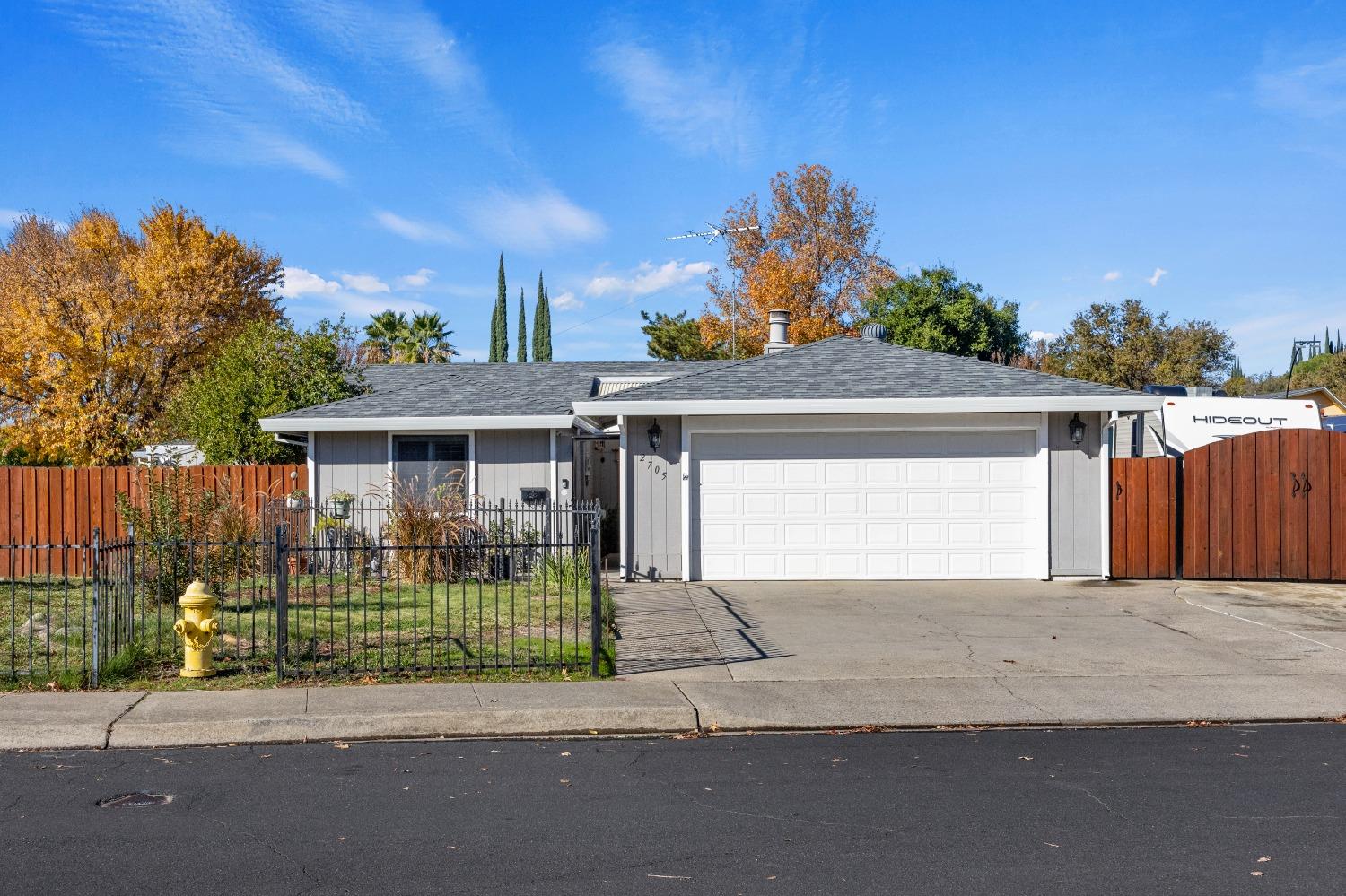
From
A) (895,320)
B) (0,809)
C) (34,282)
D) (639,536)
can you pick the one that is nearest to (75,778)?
(0,809)

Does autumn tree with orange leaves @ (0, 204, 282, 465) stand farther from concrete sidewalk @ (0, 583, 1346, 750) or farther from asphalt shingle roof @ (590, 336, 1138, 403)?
concrete sidewalk @ (0, 583, 1346, 750)

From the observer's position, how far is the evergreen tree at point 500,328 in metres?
56.5

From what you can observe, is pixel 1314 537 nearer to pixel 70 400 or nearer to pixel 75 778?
pixel 75 778

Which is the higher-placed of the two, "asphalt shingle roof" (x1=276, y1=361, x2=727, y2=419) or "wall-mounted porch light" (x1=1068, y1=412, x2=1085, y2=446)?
"asphalt shingle roof" (x1=276, y1=361, x2=727, y2=419)

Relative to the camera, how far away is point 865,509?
49.4ft

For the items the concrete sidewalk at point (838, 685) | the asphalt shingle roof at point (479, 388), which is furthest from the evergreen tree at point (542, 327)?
the concrete sidewalk at point (838, 685)

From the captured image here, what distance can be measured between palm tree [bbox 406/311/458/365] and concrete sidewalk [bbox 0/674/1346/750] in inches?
1224

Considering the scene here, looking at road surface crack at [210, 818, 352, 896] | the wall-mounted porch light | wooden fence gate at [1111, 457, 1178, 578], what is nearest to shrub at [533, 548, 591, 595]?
the wall-mounted porch light

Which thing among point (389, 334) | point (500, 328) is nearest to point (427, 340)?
point (389, 334)

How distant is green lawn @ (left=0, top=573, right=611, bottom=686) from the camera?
9.00 meters

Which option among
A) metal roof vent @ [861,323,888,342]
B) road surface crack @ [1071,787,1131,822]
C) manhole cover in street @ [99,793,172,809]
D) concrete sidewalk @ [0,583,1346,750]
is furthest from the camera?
metal roof vent @ [861,323,888,342]

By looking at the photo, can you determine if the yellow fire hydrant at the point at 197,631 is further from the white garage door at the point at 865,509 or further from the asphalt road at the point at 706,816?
the white garage door at the point at 865,509

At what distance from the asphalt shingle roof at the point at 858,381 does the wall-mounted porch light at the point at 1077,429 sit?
0.39m

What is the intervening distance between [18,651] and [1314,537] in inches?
643
